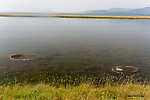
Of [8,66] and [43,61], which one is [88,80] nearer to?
[43,61]

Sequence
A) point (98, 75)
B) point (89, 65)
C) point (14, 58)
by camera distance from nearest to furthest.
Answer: point (98, 75) < point (89, 65) < point (14, 58)

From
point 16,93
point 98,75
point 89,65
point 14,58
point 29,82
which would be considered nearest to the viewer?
point 16,93

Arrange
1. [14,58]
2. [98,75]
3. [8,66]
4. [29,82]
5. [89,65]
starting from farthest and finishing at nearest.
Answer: [14,58], [89,65], [8,66], [98,75], [29,82]

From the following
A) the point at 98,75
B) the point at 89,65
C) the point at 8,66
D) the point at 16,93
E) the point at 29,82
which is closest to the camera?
the point at 16,93

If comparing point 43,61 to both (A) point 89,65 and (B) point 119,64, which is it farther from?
(B) point 119,64

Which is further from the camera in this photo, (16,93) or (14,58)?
(14,58)

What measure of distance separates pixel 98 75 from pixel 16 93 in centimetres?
772

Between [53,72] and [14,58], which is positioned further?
[14,58]

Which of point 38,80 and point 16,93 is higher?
point 16,93

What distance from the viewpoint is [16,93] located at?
804 centimetres

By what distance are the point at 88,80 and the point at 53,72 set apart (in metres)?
3.94

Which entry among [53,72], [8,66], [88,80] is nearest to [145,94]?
[88,80]

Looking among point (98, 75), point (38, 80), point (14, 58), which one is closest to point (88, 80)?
point (98, 75)

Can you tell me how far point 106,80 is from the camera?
37.6ft
